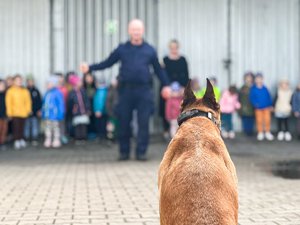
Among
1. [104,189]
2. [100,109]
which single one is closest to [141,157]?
[104,189]

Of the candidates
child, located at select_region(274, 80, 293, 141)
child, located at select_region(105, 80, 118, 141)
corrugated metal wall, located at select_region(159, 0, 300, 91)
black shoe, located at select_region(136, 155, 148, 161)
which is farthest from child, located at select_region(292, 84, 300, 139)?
black shoe, located at select_region(136, 155, 148, 161)

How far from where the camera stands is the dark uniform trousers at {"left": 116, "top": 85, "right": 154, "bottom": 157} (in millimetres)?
11859

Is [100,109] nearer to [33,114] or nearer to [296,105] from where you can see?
[33,114]

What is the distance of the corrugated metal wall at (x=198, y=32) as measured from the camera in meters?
16.8

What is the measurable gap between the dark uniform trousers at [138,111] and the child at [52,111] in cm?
382

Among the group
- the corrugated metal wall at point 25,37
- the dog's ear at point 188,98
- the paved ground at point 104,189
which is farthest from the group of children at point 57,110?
the dog's ear at point 188,98

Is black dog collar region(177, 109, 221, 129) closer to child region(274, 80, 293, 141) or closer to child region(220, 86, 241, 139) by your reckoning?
child region(220, 86, 241, 139)

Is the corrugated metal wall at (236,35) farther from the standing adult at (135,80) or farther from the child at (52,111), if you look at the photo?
the standing adult at (135,80)

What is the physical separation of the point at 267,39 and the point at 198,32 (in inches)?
76.9

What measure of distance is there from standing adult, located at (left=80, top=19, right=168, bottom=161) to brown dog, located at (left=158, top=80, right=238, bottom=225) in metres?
6.88

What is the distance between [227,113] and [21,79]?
17.5ft

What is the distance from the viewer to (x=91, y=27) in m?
16.8

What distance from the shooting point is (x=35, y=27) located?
16.6 meters

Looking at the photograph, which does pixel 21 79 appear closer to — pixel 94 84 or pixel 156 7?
pixel 94 84
